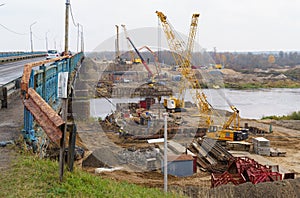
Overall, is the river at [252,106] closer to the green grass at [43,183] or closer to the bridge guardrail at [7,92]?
the bridge guardrail at [7,92]

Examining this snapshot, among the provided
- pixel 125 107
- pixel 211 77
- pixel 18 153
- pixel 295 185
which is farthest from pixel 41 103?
pixel 211 77

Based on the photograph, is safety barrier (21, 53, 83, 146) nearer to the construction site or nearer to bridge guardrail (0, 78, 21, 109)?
bridge guardrail (0, 78, 21, 109)

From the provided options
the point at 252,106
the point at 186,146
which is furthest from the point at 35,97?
the point at 252,106

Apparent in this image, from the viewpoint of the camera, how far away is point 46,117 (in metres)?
4.98

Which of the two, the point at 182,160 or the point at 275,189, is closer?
the point at 275,189

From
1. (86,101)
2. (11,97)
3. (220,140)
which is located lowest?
(220,140)

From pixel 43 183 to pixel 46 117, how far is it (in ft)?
3.15

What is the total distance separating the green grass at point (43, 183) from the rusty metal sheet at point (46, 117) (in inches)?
27.8

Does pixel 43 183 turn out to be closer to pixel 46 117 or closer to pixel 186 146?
pixel 46 117

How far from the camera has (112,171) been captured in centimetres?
1598

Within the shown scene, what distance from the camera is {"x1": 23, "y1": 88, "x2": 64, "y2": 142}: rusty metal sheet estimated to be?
Answer: 15.6 feet

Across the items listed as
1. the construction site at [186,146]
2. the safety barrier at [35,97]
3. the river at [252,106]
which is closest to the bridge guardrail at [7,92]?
the safety barrier at [35,97]

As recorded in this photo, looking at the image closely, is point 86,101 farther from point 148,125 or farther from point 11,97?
point 11,97

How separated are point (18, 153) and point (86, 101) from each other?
70.2 ft
